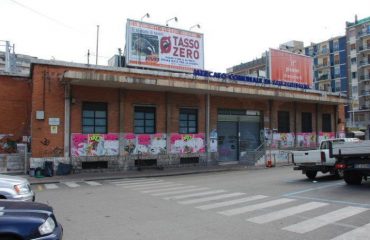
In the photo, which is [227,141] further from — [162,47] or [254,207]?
[254,207]

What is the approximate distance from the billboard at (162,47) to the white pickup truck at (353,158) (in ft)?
47.6

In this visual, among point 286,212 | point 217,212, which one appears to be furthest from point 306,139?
point 217,212

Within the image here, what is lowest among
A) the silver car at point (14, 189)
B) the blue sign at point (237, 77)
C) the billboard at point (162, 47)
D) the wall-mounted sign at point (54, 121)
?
the silver car at point (14, 189)

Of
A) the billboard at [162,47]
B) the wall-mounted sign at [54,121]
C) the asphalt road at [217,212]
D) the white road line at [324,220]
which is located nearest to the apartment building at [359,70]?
the billboard at [162,47]

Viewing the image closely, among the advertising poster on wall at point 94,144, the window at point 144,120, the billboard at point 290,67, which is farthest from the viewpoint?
the billboard at point 290,67

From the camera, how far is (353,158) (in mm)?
13422

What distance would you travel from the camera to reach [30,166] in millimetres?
19703

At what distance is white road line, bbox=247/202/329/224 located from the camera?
827cm

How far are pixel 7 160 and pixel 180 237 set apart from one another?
16.5 meters

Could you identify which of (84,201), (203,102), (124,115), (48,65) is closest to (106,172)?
(124,115)

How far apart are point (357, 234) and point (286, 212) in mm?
2268

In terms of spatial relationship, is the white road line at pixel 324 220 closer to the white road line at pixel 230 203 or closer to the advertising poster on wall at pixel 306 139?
the white road line at pixel 230 203

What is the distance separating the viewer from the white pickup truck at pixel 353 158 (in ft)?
42.3

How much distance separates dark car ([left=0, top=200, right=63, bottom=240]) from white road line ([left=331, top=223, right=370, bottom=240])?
4800 mm
